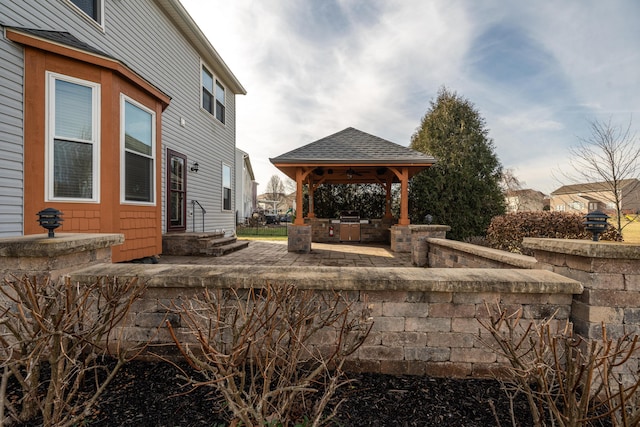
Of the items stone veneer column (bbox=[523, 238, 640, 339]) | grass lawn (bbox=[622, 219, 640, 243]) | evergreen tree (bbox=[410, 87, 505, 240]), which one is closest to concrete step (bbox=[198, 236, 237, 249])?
stone veneer column (bbox=[523, 238, 640, 339])

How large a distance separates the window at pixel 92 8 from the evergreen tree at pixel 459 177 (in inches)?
397

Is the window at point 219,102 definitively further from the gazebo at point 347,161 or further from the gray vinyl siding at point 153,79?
the gazebo at point 347,161

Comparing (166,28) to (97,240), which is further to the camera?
Result: (166,28)

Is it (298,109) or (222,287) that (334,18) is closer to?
(298,109)

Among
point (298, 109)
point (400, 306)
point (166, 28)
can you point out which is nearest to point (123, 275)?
point (400, 306)

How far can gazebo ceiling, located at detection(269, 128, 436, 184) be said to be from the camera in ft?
27.1

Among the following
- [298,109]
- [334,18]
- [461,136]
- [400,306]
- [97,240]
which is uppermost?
[334,18]

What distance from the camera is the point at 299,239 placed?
7.82m

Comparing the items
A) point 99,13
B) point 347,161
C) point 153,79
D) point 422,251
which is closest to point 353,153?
point 347,161

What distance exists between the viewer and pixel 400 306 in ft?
7.86

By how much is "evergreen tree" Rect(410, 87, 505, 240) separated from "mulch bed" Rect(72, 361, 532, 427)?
9296 mm

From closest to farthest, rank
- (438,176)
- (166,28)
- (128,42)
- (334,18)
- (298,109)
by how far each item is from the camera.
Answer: (128,42)
(166,28)
(334,18)
(438,176)
(298,109)

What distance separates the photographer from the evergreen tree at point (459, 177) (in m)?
10.9

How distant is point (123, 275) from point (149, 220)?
3272 mm
